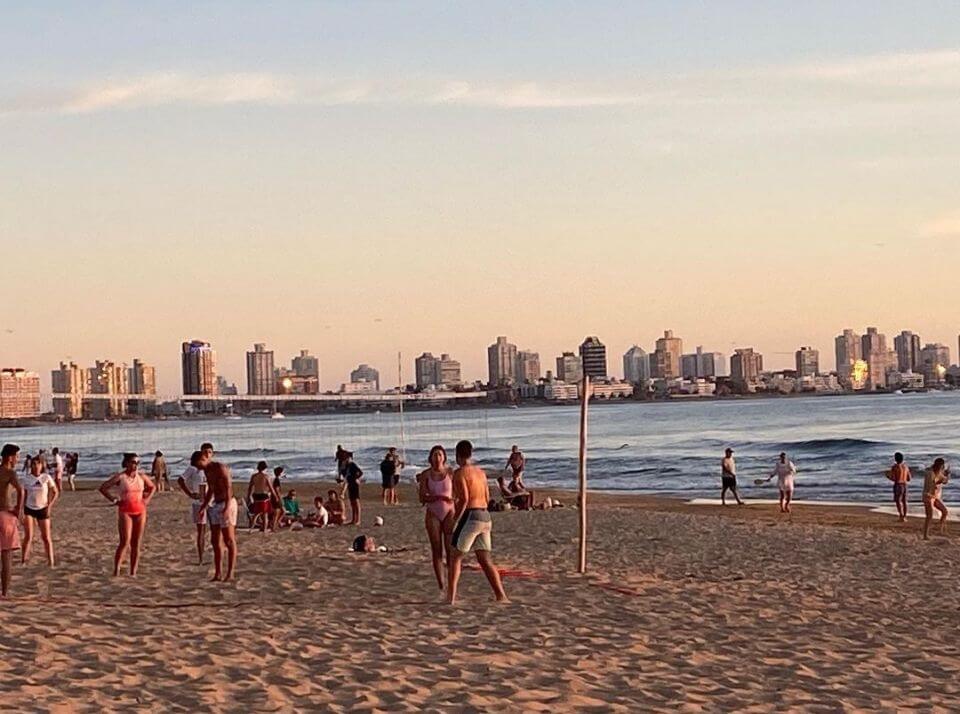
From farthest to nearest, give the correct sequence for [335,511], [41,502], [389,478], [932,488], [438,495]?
[389,478] < [335,511] < [932,488] < [41,502] < [438,495]

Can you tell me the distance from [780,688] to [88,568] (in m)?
8.25

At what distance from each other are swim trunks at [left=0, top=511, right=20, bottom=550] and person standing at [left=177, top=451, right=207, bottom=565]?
2.25 meters

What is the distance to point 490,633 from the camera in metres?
9.72

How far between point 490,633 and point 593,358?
14.0ft

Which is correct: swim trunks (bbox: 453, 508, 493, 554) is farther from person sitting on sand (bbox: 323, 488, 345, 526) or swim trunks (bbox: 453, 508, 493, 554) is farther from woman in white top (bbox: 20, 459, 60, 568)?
person sitting on sand (bbox: 323, 488, 345, 526)

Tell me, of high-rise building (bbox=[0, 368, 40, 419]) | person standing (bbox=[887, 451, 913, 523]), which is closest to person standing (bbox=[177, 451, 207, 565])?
person standing (bbox=[887, 451, 913, 523])

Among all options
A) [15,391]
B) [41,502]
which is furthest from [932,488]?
[15,391]

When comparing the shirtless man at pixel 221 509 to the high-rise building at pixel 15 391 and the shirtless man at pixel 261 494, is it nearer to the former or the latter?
the shirtless man at pixel 261 494

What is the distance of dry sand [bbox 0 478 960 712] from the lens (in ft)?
25.5

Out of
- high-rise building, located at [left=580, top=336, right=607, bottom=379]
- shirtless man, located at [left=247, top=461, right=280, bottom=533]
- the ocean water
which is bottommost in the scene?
the ocean water

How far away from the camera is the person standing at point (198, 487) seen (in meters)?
13.2

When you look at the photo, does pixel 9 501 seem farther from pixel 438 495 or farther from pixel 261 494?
pixel 261 494

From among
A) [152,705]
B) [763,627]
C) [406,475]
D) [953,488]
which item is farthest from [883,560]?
[406,475]

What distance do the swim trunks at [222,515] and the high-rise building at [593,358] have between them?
371cm
